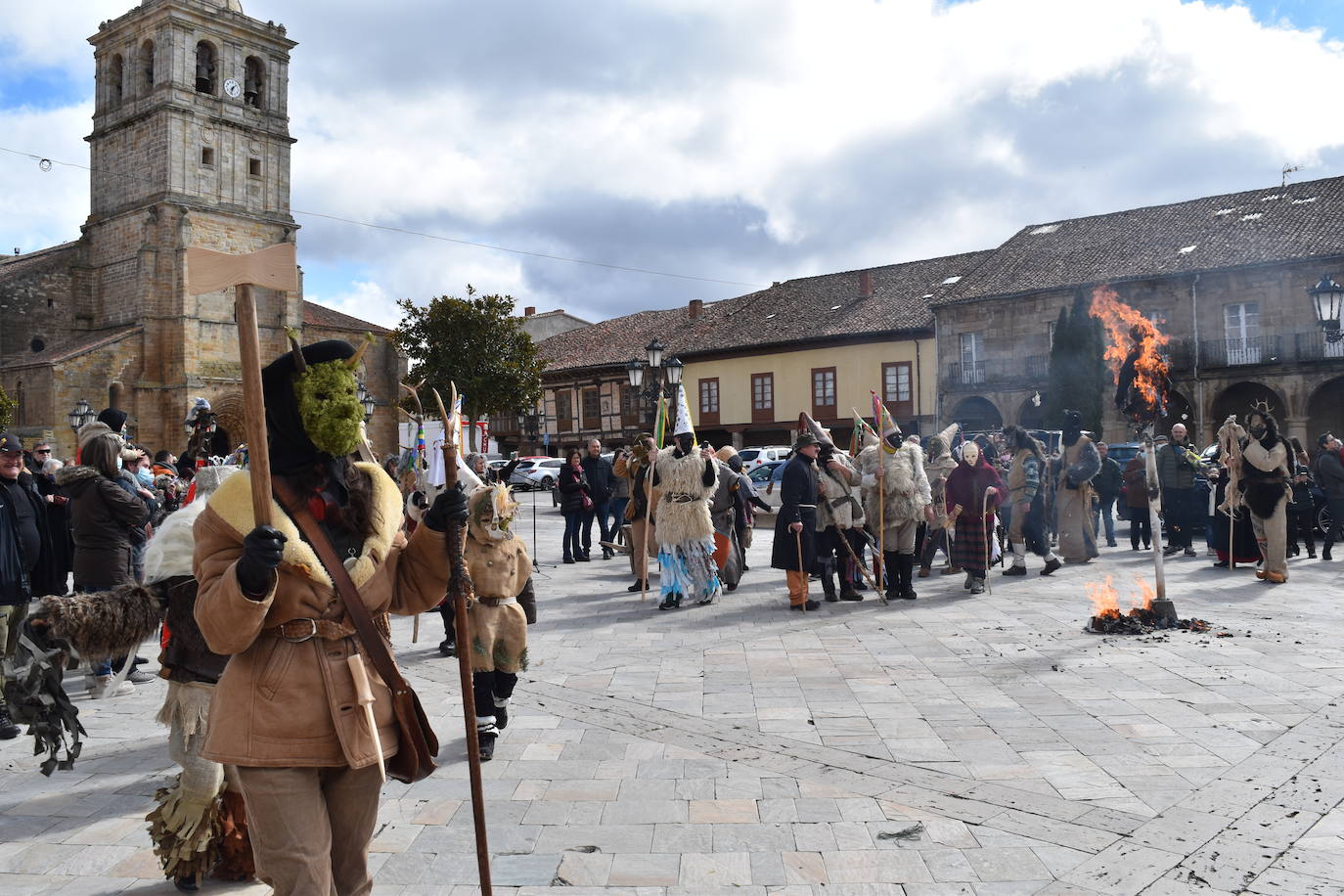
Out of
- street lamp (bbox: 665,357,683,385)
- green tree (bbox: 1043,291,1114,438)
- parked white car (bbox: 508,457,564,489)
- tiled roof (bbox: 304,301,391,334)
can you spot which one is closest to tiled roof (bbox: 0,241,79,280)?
tiled roof (bbox: 304,301,391,334)

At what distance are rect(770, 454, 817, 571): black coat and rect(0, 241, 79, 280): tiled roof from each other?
41.4 metres

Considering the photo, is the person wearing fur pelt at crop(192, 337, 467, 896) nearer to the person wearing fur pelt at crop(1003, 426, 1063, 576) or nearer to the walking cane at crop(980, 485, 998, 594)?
the walking cane at crop(980, 485, 998, 594)

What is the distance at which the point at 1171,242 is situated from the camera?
33.8 metres

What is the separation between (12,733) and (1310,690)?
7949mm

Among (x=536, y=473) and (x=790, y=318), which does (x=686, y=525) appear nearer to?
(x=536, y=473)

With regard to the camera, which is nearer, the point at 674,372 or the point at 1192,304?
the point at 674,372

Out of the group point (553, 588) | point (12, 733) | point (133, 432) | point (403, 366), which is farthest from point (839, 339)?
point (12, 733)

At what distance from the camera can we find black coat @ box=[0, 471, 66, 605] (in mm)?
6266

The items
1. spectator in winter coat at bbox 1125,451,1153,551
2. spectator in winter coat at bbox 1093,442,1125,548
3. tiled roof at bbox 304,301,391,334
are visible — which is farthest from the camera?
tiled roof at bbox 304,301,391,334

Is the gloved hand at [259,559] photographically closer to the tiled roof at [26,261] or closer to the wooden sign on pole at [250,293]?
the wooden sign on pole at [250,293]

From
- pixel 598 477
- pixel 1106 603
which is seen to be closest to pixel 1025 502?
pixel 1106 603

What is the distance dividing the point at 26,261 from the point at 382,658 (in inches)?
1919

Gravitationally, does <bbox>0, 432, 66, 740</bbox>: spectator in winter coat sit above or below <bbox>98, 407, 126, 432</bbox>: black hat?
below

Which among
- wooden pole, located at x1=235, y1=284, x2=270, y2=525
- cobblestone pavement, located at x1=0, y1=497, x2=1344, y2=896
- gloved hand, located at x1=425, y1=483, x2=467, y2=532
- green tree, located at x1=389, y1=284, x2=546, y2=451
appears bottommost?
cobblestone pavement, located at x1=0, y1=497, x2=1344, y2=896
